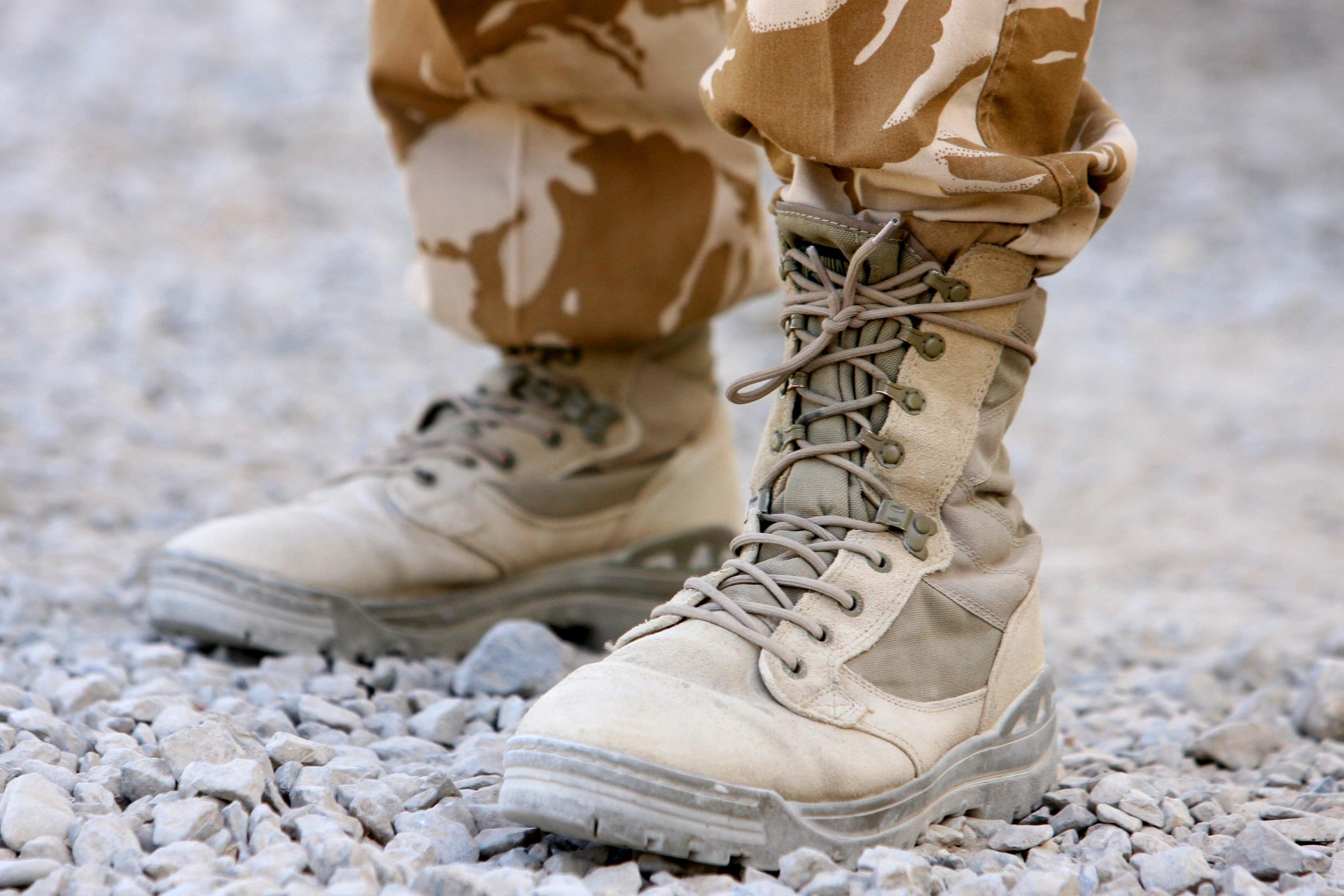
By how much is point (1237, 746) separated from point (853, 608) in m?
0.64

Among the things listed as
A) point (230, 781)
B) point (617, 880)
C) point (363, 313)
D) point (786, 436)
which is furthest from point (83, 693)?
point (363, 313)

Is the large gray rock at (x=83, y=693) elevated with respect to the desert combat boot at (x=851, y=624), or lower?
lower

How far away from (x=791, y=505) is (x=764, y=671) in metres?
0.20

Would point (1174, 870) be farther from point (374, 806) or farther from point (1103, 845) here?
point (374, 806)

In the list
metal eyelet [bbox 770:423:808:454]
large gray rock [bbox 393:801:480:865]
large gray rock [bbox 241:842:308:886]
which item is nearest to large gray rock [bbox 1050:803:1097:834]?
metal eyelet [bbox 770:423:808:454]

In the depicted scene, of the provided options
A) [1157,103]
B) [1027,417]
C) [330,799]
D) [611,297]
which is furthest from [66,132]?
[1157,103]

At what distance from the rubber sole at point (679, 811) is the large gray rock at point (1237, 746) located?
0.55m

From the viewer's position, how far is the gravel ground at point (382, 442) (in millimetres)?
1044

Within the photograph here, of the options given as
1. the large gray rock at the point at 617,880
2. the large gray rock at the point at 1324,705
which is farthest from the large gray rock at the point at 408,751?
the large gray rock at the point at 1324,705

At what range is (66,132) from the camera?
6.29 m

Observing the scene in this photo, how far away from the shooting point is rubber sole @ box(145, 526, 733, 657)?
1604 millimetres

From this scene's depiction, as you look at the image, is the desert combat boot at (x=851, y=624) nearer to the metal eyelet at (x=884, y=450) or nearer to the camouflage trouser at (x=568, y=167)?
the metal eyelet at (x=884, y=450)

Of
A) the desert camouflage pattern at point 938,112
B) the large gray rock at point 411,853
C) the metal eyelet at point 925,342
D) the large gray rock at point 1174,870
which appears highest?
→ the desert camouflage pattern at point 938,112

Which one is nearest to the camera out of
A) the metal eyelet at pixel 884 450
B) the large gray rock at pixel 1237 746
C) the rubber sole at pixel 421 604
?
the metal eyelet at pixel 884 450
